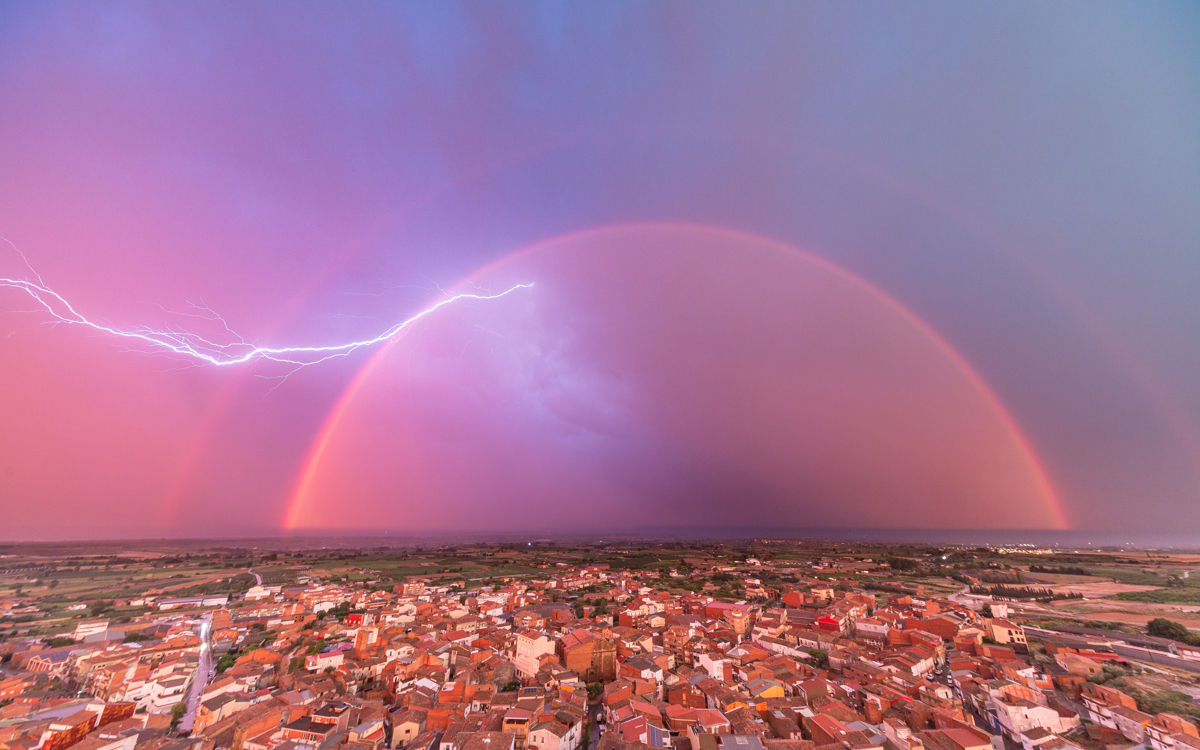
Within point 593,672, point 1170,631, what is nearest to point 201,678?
point 593,672

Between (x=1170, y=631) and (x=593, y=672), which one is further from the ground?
(x=593, y=672)

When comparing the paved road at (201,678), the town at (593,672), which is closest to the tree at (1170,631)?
the town at (593,672)

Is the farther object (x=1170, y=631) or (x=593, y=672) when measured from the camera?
(x=1170, y=631)

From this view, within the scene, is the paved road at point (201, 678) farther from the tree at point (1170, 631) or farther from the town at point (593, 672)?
the tree at point (1170, 631)

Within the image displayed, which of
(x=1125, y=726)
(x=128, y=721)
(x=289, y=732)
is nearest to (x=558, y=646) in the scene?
(x=289, y=732)

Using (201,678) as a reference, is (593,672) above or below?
above

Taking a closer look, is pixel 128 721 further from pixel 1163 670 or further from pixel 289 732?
pixel 1163 670

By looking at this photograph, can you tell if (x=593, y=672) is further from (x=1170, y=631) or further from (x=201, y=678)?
(x=1170, y=631)
